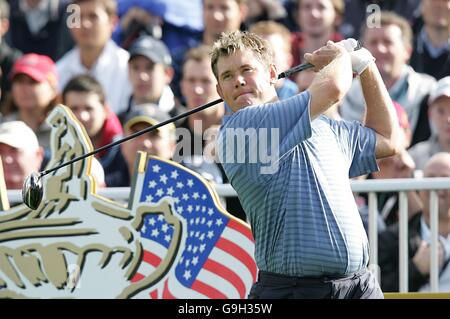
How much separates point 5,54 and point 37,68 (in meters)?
1.03

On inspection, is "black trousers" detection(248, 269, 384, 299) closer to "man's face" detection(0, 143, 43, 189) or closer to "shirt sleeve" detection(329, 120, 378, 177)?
"shirt sleeve" detection(329, 120, 378, 177)

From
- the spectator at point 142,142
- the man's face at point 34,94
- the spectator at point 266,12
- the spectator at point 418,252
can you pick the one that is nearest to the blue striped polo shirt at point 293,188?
the spectator at point 418,252

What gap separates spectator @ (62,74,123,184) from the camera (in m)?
8.39

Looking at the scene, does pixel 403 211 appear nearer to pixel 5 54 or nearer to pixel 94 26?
pixel 94 26

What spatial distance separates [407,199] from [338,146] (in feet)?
6.06

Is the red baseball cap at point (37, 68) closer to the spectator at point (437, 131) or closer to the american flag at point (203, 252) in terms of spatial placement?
the american flag at point (203, 252)

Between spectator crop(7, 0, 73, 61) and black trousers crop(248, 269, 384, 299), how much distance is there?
5.46 metres

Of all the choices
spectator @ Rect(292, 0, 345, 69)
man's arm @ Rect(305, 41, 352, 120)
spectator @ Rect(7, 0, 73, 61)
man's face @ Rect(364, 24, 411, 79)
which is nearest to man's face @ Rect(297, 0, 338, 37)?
spectator @ Rect(292, 0, 345, 69)

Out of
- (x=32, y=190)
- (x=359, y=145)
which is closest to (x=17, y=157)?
(x=32, y=190)

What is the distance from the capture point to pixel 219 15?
9234mm

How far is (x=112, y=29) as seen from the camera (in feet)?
31.7

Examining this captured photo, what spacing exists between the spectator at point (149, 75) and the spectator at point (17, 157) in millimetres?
1120

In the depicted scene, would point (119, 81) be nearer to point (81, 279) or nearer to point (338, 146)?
point (81, 279)
